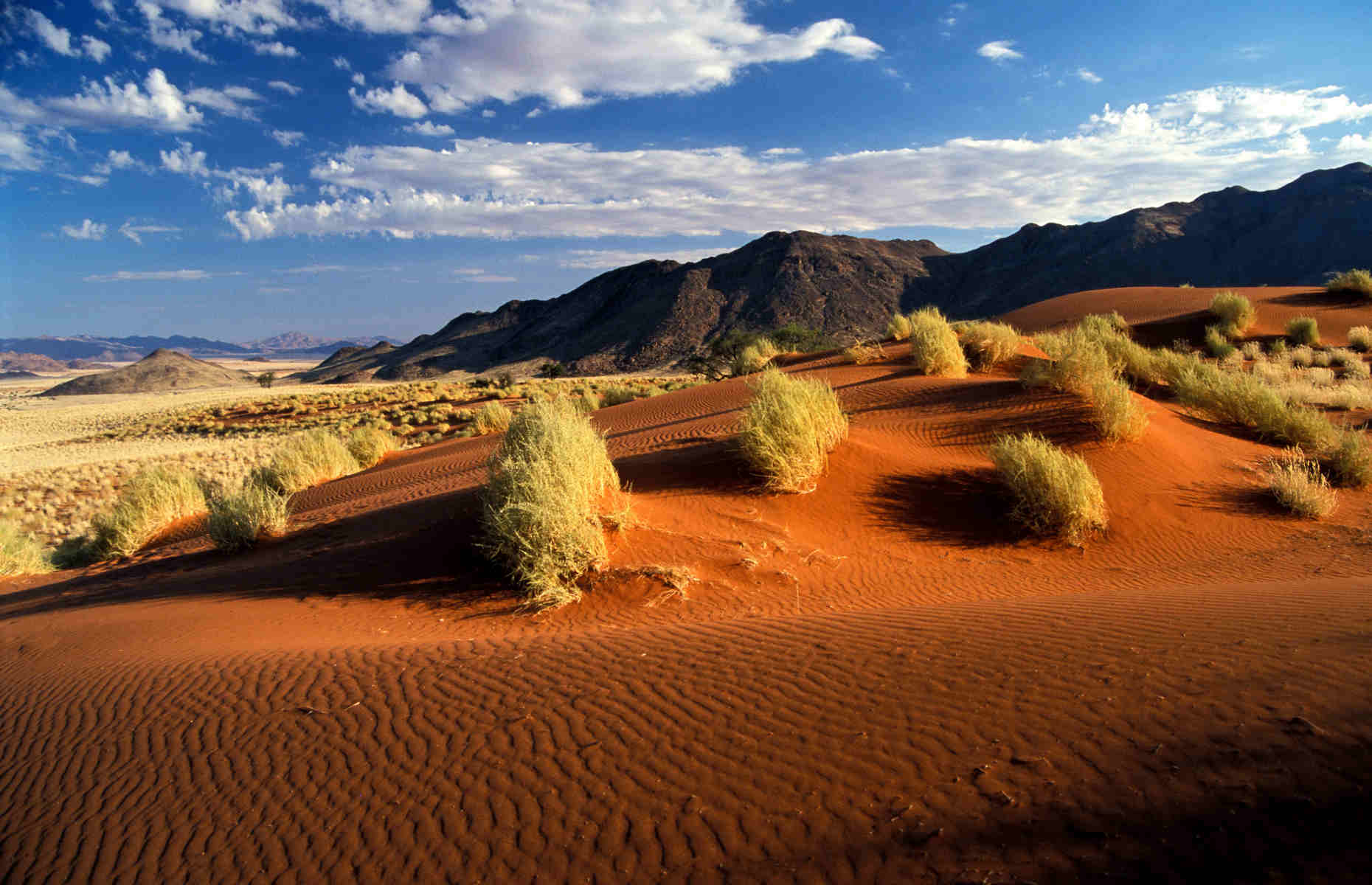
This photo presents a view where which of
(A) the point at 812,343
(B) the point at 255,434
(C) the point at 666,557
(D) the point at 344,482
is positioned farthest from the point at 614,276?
(C) the point at 666,557

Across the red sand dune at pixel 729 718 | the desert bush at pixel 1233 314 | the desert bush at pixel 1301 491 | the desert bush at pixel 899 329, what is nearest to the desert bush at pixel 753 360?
the desert bush at pixel 899 329

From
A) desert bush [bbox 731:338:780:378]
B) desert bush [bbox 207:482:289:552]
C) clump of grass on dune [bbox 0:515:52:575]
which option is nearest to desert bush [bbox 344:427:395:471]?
clump of grass on dune [bbox 0:515:52:575]

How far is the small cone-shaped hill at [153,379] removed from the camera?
241 feet

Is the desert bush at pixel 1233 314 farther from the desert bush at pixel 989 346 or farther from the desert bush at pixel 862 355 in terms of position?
the desert bush at pixel 862 355

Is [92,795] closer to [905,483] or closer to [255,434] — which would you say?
[905,483]

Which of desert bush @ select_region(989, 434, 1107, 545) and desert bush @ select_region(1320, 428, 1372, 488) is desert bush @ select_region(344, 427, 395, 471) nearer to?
desert bush @ select_region(989, 434, 1107, 545)

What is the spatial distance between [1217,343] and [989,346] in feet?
37.3

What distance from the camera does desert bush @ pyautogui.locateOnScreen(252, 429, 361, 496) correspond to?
619 inches

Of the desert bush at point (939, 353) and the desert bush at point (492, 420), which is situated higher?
the desert bush at point (939, 353)

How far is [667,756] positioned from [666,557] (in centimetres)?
436

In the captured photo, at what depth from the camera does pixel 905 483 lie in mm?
10250

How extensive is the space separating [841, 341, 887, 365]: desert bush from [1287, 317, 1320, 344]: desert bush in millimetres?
14648

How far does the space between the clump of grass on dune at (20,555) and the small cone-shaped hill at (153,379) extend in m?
71.4

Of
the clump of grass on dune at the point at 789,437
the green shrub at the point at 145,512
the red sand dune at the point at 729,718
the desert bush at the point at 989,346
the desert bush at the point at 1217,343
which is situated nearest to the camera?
Answer: the red sand dune at the point at 729,718
